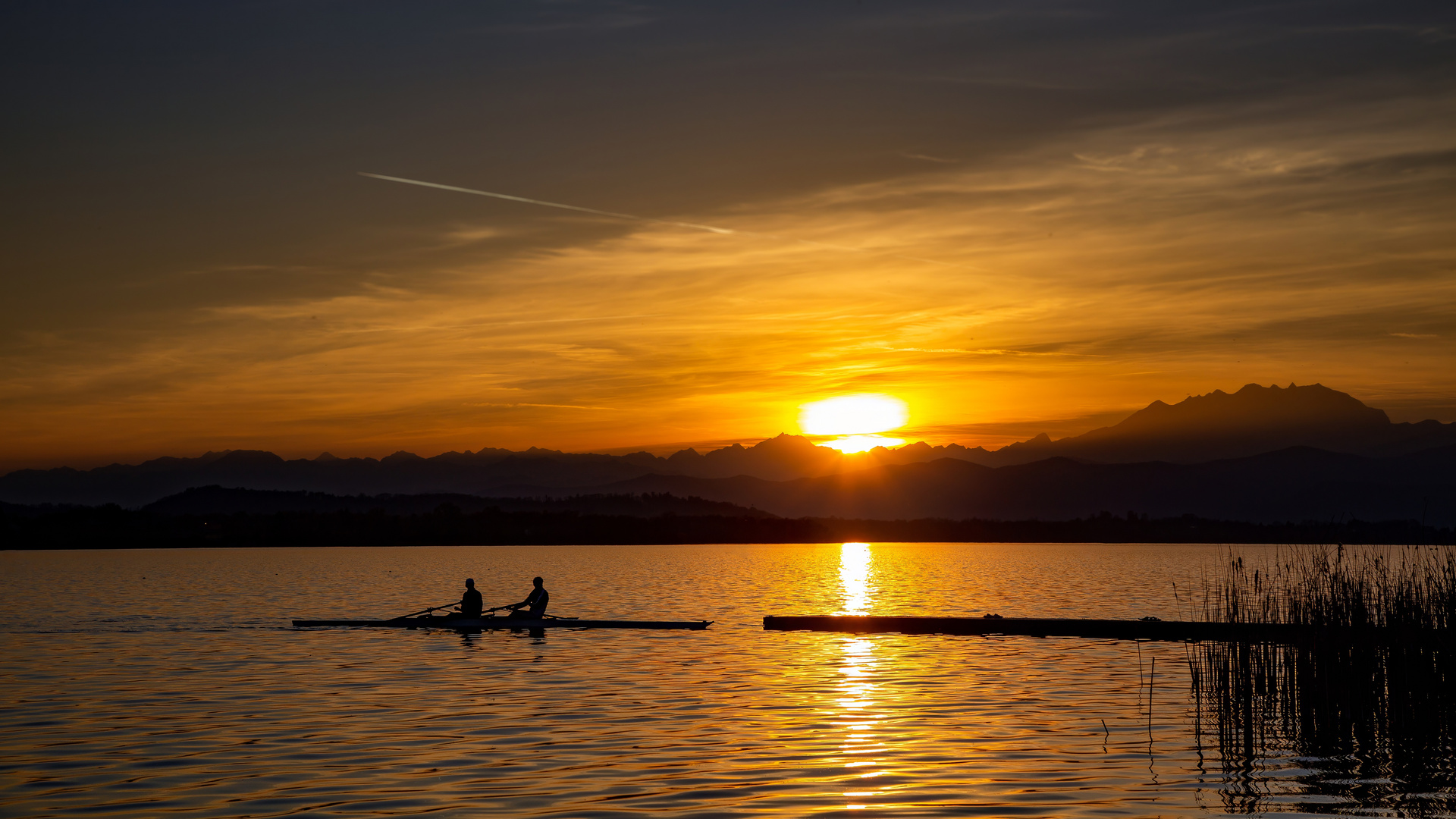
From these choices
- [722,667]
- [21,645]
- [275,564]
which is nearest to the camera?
[722,667]

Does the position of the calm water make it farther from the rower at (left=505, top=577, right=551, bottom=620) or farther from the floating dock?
the rower at (left=505, top=577, right=551, bottom=620)

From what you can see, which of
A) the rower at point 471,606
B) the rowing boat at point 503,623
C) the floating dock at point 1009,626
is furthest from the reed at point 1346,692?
the rower at point 471,606

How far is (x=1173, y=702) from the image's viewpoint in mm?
23562

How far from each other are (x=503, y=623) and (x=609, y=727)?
18.1m

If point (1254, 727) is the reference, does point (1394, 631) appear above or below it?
above

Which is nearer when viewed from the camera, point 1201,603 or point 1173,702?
point 1173,702

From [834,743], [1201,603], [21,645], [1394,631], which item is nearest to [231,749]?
[834,743]

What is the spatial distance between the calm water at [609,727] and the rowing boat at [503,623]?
458 mm

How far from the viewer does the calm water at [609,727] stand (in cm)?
1517

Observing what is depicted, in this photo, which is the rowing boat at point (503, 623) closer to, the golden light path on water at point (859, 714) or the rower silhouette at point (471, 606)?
the rower silhouette at point (471, 606)

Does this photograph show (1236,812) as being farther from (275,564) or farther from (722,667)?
(275,564)

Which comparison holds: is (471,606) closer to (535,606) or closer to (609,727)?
(535,606)

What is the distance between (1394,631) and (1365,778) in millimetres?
3818

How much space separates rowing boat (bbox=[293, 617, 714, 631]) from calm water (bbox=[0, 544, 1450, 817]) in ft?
1.50
